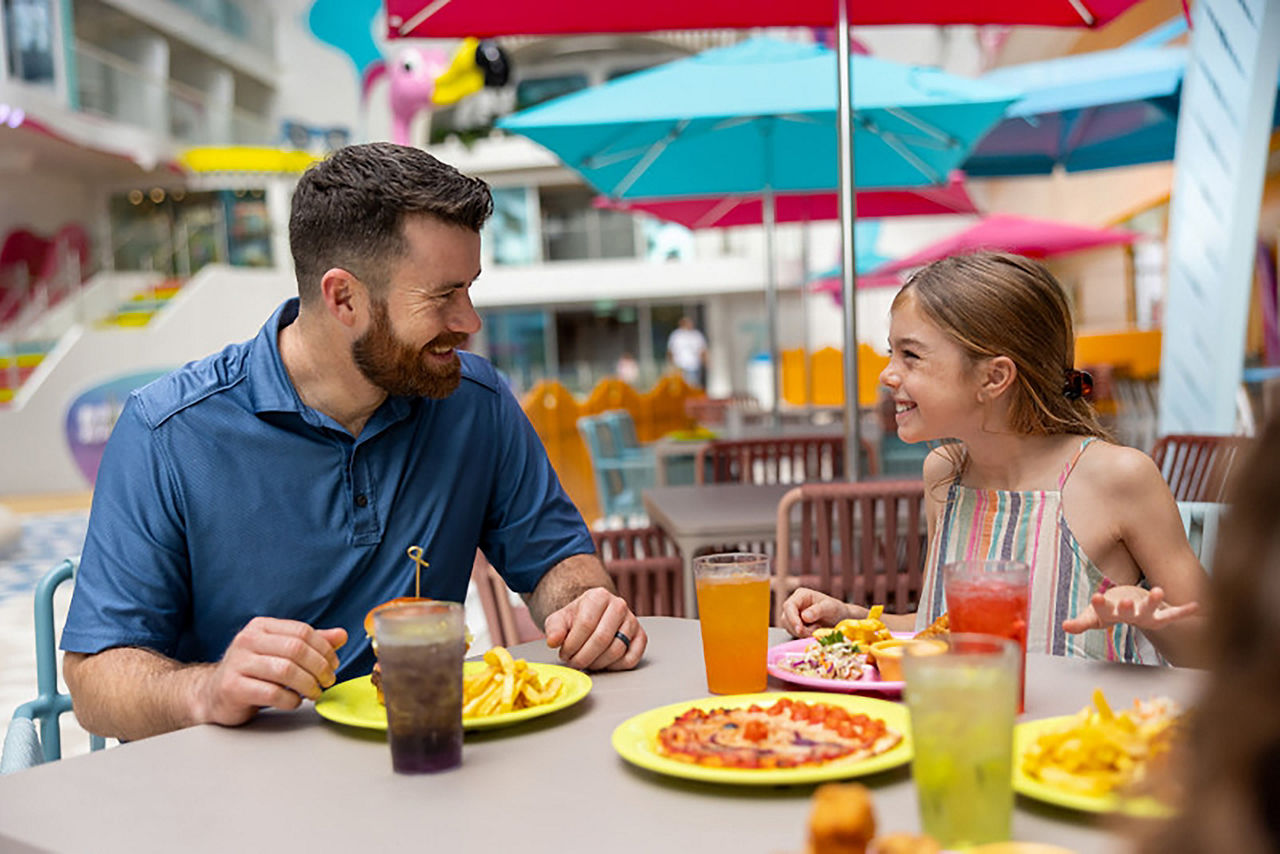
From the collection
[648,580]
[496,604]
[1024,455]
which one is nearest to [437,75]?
[648,580]

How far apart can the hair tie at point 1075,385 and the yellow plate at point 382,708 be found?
2.87 feet

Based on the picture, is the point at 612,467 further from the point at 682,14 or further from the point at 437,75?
the point at 437,75

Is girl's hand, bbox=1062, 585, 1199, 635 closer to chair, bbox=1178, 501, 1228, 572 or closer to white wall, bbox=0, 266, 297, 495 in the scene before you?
chair, bbox=1178, 501, 1228, 572

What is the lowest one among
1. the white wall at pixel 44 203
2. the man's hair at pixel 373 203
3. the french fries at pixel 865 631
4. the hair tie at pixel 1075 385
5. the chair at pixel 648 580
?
the chair at pixel 648 580

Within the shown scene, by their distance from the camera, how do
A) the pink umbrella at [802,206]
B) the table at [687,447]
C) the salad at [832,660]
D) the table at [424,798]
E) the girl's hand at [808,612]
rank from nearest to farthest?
the table at [424,798], the salad at [832,660], the girl's hand at [808,612], the table at [687,447], the pink umbrella at [802,206]

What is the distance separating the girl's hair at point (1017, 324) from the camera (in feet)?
5.64

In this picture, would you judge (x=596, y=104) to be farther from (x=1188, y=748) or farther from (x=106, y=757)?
(x=1188, y=748)

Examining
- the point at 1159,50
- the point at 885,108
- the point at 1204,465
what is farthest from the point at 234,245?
the point at 1204,465

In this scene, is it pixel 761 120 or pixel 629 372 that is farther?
pixel 629 372

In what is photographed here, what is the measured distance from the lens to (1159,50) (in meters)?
6.26

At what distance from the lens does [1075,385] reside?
1.76m

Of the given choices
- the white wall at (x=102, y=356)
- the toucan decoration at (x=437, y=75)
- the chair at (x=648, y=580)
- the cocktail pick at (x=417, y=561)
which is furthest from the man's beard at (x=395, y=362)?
the white wall at (x=102, y=356)

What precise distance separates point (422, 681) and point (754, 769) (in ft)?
0.91

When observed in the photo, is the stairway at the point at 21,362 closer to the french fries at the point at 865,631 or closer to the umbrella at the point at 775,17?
the umbrella at the point at 775,17
